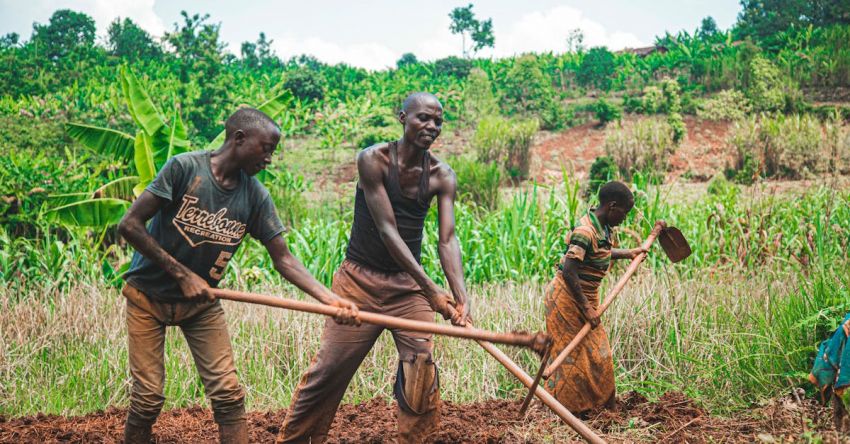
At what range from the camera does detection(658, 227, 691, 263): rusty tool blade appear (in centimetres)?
462

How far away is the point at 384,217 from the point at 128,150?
4880mm

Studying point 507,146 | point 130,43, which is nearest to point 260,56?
point 130,43

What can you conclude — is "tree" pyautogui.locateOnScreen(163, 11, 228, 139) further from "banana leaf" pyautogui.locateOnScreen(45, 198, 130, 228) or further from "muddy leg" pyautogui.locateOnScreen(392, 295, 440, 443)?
"muddy leg" pyautogui.locateOnScreen(392, 295, 440, 443)

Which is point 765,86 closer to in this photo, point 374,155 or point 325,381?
point 374,155

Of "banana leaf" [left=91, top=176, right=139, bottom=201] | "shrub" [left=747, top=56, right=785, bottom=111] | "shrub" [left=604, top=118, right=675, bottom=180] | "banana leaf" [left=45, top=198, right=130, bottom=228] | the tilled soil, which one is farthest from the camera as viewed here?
"shrub" [left=747, top=56, right=785, bottom=111]

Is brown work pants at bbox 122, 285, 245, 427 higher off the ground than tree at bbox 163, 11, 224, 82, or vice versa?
tree at bbox 163, 11, 224, 82

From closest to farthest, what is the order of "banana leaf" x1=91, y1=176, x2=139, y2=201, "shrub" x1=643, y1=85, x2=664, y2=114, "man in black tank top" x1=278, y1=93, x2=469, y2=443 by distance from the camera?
1. "man in black tank top" x1=278, y1=93, x2=469, y2=443
2. "banana leaf" x1=91, y1=176, x2=139, y2=201
3. "shrub" x1=643, y1=85, x2=664, y2=114

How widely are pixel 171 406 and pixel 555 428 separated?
2.47 m

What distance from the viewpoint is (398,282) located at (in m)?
3.37

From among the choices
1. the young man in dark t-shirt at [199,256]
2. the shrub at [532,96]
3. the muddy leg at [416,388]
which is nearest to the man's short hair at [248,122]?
the young man in dark t-shirt at [199,256]

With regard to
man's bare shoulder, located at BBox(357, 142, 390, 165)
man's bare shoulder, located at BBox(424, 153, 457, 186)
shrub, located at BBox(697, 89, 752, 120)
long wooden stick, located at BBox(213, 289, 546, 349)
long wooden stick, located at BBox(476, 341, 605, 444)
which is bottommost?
long wooden stick, located at BBox(476, 341, 605, 444)

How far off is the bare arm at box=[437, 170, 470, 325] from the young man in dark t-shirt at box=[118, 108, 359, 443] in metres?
0.63

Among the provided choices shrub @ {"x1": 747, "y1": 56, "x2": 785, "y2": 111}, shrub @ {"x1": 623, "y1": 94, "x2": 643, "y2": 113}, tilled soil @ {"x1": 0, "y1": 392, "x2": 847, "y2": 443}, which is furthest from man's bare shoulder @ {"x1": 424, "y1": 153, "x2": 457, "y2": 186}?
shrub @ {"x1": 623, "y1": 94, "x2": 643, "y2": 113}

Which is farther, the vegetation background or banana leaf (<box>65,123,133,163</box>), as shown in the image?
banana leaf (<box>65,123,133,163</box>)
